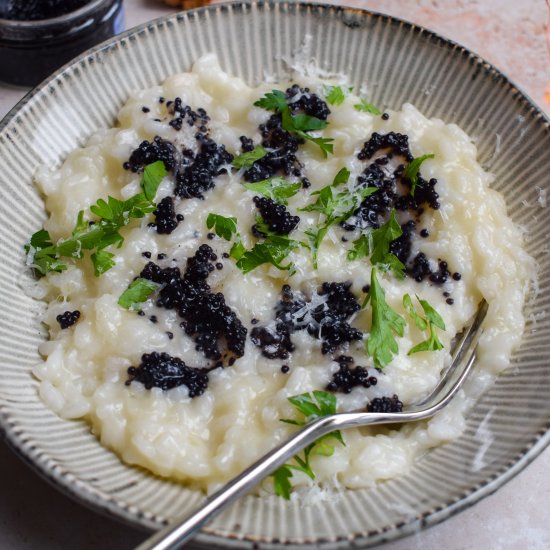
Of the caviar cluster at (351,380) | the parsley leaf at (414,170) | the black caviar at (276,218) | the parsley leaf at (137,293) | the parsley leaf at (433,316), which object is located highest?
the parsley leaf at (414,170)

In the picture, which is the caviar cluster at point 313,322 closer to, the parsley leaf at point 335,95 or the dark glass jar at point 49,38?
the parsley leaf at point 335,95

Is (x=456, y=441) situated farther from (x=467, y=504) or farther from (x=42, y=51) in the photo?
(x=42, y=51)

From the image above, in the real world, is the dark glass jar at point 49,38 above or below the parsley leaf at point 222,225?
below

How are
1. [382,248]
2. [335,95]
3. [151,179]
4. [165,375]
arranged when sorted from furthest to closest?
[335,95]
[151,179]
[382,248]
[165,375]

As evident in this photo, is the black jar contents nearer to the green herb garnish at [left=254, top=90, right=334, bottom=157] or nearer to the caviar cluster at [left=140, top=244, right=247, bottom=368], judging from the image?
the green herb garnish at [left=254, top=90, right=334, bottom=157]

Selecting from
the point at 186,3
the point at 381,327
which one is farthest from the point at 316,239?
the point at 186,3

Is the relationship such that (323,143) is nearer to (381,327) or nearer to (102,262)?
(381,327)

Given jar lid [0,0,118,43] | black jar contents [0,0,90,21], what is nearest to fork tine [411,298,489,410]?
jar lid [0,0,118,43]

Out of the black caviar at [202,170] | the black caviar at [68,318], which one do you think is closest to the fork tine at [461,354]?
the black caviar at [202,170]
